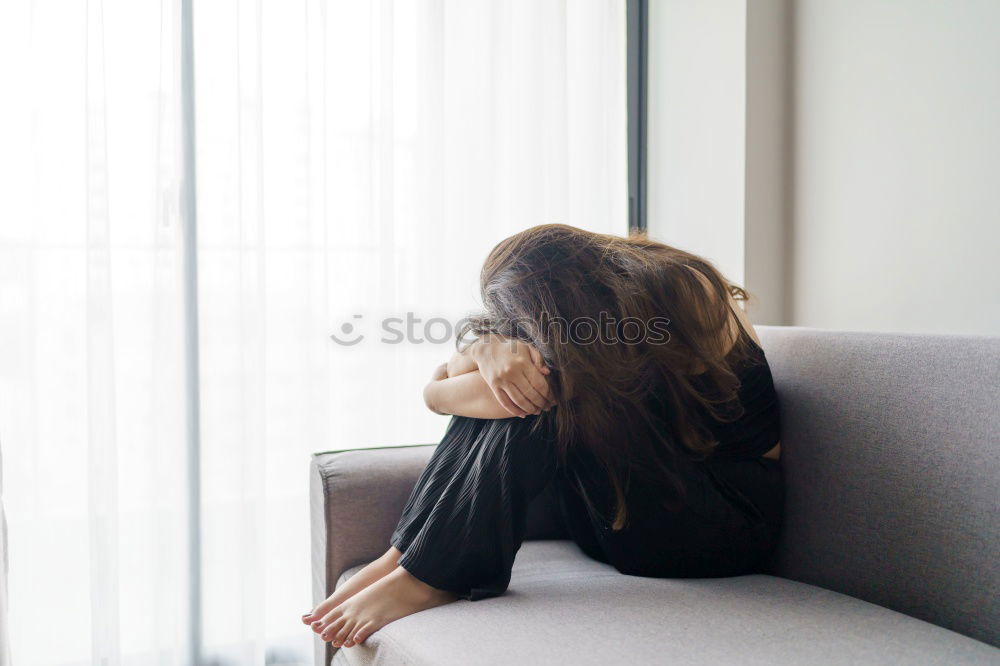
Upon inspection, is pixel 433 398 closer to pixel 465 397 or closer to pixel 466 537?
pixel 465 397

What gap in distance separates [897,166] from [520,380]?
1231 millimetres

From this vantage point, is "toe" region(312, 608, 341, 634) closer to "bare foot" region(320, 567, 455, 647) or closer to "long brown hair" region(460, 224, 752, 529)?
"bare foot" region(320, 567, 455, 647)

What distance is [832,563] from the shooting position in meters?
1.27

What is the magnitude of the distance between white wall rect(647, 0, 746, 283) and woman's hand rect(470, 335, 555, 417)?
43.7 inches

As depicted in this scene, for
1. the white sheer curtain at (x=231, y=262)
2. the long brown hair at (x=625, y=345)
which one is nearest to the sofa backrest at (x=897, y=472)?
the long brown hair at (x=625, y=345)

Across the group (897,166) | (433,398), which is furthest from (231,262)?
(897,166)

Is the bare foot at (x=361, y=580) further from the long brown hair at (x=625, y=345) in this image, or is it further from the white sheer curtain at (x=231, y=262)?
the white sheer curtain at (x=231, y=262)

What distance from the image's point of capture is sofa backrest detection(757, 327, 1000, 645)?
1.08 metres

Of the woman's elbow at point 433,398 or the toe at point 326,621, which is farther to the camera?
the woman's elbow at point 433,398

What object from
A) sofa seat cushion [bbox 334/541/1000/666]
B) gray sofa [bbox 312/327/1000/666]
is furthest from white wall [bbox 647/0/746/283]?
sofa seat cushion [bbox 334/541/1000/666]

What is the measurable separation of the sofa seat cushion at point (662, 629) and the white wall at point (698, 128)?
1.19m

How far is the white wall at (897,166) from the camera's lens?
5.48 feet

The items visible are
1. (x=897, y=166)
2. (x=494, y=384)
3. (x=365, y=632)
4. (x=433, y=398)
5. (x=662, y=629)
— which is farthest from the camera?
(x=897, y=166)

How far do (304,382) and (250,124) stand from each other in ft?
2.20
